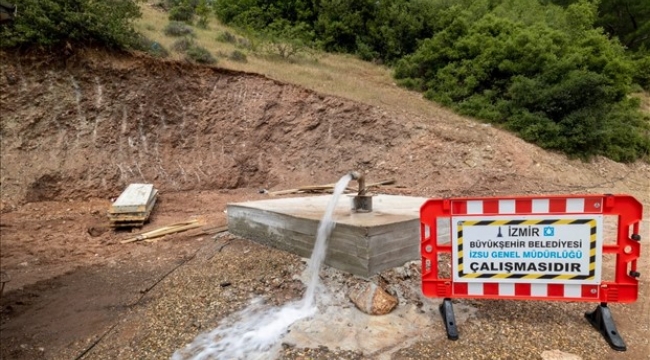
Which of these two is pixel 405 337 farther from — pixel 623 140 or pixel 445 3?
pixel 445 3

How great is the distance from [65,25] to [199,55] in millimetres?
3253

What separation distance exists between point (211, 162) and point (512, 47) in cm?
927

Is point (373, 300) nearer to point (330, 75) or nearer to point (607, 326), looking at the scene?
point (607, 326)

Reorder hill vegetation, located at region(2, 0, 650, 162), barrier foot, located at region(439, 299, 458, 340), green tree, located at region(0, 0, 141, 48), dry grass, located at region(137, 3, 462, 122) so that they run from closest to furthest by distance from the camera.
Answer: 1. barrier foot, located at region(439, 299, 458, 340)
2. green tree, located at region(0, 0, 141, 48)
3. hill vegetation, located at region(2, 0, 650, 162)
4. dry grass, located at region(137, 3, 462, 122)

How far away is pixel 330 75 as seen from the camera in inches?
550

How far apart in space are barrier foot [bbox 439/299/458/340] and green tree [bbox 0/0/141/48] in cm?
1031

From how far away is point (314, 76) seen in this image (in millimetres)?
13359

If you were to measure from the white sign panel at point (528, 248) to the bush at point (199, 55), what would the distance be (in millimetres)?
10072

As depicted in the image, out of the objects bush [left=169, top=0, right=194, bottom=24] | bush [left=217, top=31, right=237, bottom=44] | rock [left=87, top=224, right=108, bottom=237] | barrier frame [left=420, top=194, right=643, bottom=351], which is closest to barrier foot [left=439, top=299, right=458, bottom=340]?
barrier frame [left=420, top=194, right=643, bottom=351]

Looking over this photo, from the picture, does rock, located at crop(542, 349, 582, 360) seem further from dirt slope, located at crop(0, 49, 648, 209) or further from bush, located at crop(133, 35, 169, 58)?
bush, located at crop(133, 35, 169, 58)

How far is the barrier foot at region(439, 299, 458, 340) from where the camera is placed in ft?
12.0

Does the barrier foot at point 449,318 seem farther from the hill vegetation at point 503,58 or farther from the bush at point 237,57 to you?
the bush at point 237,57

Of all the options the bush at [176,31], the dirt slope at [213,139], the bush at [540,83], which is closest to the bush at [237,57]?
the dirt slope at [213,139]

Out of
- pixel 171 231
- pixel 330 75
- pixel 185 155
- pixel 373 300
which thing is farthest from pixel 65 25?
pixel 373 300
